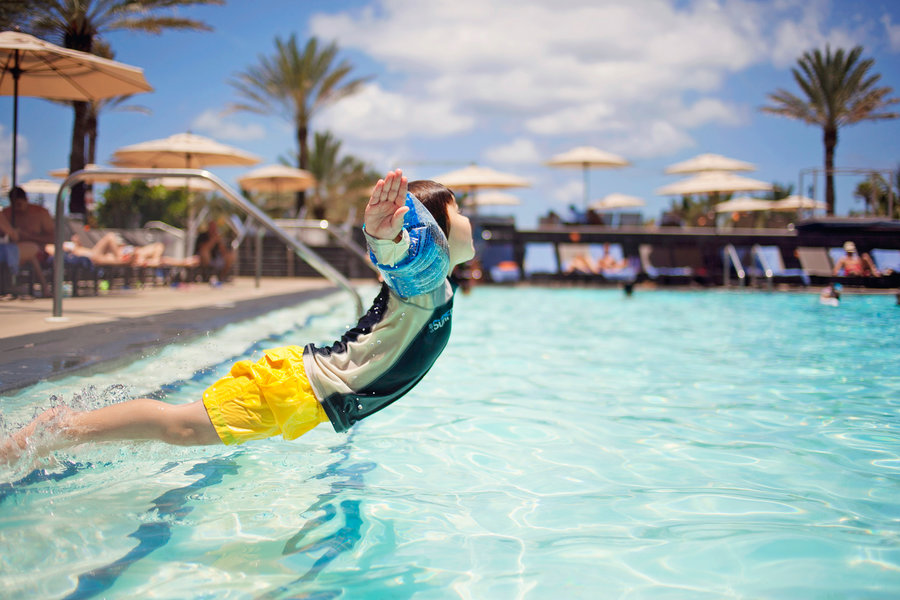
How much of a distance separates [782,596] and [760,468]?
117 cm

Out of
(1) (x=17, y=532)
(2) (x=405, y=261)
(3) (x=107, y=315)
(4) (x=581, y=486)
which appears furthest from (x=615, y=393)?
(3) (x=107, y=315)

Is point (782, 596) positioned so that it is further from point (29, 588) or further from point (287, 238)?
point (287, 238)

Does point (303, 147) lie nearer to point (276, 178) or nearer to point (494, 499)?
point (276, 178)

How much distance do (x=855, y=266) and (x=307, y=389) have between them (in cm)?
1569

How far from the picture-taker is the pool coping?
3.21 meters

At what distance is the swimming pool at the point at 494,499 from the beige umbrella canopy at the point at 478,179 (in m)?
14.2

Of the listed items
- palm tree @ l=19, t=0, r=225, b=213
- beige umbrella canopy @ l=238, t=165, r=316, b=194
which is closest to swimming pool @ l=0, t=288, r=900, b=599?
palm tree @ l=19, t=0, r=225, b=213

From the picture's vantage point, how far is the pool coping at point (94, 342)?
3213mm

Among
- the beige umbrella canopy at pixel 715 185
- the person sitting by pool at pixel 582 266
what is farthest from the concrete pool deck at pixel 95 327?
the beige umbrella canopy at pixel 715 185

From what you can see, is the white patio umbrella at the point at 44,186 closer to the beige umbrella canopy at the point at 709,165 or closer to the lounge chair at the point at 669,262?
the lounge chair at the point at 669,262

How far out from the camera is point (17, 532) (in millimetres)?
1882

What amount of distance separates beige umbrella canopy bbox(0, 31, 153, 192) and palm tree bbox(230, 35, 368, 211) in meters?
14.2

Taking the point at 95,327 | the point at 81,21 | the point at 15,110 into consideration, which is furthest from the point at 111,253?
the point at 95,327

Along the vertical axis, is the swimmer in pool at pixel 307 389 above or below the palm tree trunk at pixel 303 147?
below
